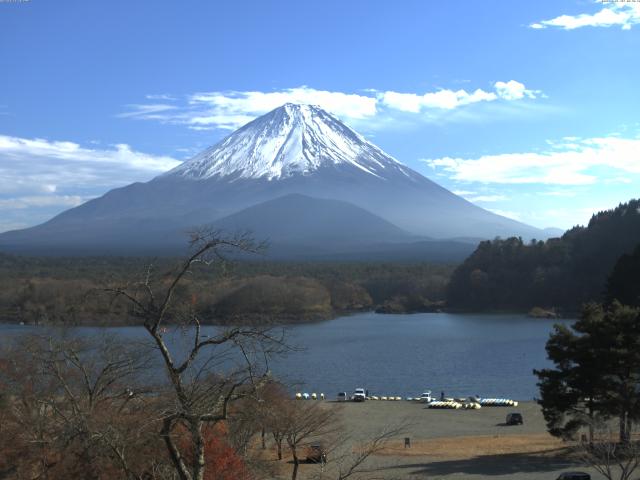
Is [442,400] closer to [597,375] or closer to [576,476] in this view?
[597,375]

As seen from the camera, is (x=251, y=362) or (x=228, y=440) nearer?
(x=251, y=362)

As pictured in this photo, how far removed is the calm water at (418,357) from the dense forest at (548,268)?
632 centimetres

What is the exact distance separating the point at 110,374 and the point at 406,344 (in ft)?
86.6

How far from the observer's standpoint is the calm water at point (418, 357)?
77.8ft

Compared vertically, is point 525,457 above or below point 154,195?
below

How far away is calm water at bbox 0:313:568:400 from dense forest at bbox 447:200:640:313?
6.32 metres

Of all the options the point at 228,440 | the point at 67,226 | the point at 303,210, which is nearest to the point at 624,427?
the point at 228,440

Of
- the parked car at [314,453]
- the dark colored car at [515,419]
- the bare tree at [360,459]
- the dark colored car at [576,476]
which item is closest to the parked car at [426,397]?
the dark colored car at [515,419]

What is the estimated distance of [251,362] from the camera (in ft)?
14.5

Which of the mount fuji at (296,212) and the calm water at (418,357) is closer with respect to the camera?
the calm water at (418,357)

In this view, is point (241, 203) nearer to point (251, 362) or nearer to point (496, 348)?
point (496, 348)

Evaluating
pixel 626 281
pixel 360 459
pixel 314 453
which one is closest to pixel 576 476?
pixel 314 453

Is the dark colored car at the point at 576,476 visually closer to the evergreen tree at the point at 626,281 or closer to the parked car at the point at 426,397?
the parked car at the point at 426,397

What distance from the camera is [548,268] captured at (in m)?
52.2
